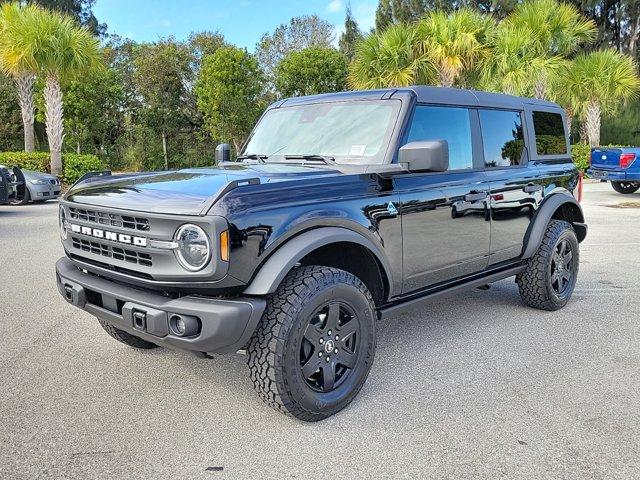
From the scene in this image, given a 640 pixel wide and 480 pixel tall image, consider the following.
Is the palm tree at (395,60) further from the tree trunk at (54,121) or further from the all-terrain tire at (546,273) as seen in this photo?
the all-terrain tire at (546,273)

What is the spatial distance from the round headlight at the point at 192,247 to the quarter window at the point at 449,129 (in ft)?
5.35

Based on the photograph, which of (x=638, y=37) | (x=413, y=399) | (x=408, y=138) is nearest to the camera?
(x=413, y=399)

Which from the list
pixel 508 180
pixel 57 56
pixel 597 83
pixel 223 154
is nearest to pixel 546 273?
pixel 508 180

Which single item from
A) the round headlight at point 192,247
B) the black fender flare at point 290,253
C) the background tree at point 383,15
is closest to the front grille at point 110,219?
the round headlight at point 192,247

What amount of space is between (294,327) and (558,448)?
1402mm

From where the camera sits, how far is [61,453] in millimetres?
2682

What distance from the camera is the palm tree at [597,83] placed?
19844 millimetres

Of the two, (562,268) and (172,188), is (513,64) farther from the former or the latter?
(172,188)

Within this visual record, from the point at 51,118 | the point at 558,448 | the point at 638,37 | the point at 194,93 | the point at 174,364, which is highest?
the point at 638,37

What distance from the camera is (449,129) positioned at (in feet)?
13.1

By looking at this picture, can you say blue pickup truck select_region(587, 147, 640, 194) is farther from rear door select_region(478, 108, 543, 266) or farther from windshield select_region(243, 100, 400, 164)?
windshield select_region(243, 100, 400, 164)

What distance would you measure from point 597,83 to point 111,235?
20917 millimetres

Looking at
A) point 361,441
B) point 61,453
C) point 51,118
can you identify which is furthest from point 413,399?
point 51,118

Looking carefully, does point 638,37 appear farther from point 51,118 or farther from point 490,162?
point 490,162
